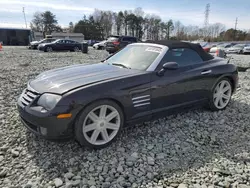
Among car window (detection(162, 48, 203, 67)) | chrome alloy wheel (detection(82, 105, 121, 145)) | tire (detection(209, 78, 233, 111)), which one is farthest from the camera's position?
tire (detection(209, 78, 233, 111))

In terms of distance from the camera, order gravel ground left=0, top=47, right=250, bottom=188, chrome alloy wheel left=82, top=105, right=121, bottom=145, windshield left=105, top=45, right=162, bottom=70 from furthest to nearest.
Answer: windshield left=105, top=45, right=162, bottom=70 < chrome alloy wheel left=82, top=105, right=121, bottom=145 < gravel ground left=0, top=47, right=250, bottom=188

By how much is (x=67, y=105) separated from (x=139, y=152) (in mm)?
1137

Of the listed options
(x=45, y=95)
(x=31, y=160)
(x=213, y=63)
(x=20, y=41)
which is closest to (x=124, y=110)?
(x=45, y=95)

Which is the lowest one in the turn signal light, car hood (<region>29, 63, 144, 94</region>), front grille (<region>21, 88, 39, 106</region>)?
the turn signal light

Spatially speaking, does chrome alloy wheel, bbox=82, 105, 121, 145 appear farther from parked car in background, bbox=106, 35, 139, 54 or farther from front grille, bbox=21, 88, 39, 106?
parked car in background, bbox=106, 35, 139, 54

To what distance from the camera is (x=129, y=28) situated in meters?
75.8

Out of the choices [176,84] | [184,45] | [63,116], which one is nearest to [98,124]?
[63,116]

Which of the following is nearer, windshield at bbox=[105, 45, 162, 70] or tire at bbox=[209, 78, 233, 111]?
windshield at bbox=[105, 45, 162, 70]

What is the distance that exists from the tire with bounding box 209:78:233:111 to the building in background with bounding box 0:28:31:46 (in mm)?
34842

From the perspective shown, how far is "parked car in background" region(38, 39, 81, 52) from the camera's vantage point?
20766 mm

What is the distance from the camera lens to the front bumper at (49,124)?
256cm

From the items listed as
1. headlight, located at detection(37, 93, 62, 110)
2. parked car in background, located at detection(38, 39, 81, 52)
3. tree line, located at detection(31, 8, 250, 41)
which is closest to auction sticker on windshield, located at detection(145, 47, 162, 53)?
headlight, located at detection(37, 93, 62, 110)

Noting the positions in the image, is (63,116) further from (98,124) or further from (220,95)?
(220,95)

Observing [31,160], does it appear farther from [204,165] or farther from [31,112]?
[204,165]
